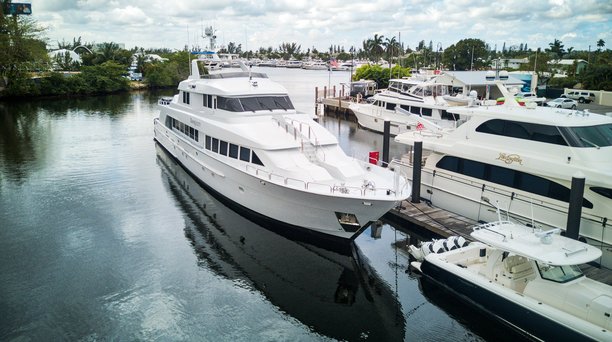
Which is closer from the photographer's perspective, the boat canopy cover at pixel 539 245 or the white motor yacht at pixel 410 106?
the boat canopy cover at pixel 539 245

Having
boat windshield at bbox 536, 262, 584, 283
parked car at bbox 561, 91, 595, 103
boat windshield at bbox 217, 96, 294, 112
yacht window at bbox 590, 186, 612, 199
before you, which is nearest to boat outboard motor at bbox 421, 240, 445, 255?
boat windshield at bbox 536, 262, 584, 283

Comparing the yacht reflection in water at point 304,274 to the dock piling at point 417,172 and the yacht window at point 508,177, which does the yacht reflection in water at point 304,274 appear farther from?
the yacht window at point 508,177

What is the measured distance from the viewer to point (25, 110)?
51750 millimetres

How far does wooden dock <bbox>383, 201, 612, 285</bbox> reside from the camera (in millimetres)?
16530

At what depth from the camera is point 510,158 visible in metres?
16.6

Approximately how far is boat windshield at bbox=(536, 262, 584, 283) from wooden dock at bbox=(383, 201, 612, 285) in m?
4.36

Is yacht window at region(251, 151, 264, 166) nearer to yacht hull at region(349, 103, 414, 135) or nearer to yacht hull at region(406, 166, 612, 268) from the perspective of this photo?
yacht hull at region(406, 166, 612, 268)

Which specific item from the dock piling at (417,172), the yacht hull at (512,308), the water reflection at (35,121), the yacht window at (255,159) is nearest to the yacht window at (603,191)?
the yacht hull at (512,308)

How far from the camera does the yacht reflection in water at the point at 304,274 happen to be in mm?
12398

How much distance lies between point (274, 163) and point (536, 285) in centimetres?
954

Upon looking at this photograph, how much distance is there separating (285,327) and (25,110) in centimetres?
5166

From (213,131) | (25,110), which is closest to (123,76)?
(25,110)

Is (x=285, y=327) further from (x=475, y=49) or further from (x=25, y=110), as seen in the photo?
(x=475, y=49)

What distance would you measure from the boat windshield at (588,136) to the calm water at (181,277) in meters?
6.80
